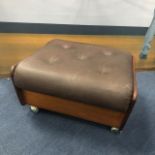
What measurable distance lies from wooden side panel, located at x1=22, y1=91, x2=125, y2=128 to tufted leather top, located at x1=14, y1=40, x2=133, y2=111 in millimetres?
66

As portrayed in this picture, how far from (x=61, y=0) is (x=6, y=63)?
0.88m

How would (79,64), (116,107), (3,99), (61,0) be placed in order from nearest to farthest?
(116,107) → (79,64) → (3,99) → (61,0)

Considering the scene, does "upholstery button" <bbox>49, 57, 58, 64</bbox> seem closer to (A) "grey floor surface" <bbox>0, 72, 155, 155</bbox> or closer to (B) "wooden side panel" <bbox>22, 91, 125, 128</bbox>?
(B) "wooden side panel" <bbox>22, 91, 125, 128</bbox>

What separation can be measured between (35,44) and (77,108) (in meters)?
1.12

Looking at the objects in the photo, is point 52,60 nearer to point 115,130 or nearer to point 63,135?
point 63,135

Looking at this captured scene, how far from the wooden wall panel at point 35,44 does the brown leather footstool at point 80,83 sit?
53cm

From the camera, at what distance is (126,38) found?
7.41 ft

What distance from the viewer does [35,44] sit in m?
1.93

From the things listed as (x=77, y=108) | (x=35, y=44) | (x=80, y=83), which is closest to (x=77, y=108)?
(x=77, y=108)

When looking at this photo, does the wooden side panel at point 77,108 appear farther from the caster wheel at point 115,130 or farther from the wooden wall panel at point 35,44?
the wooden wall panel at point 35,44

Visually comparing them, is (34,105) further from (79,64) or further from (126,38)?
(126,38)

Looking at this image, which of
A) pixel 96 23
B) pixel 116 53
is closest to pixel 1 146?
pixel 116 53

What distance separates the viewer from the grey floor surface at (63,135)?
99 centimetres

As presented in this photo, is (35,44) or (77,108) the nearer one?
(77,108)
